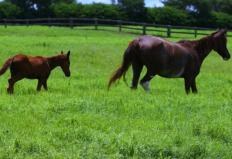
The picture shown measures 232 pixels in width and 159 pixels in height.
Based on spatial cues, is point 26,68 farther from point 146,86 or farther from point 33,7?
point 33,7

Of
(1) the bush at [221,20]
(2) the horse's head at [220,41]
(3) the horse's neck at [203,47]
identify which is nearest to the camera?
(3) the horse's neck at [203,47]

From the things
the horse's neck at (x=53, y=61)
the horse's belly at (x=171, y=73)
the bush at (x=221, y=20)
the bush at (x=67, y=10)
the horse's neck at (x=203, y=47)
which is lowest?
the bush at (x=221, y=20)

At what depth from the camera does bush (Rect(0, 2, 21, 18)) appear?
226 feet

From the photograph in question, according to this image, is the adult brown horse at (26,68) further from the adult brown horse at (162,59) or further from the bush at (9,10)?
the bush at (9,10)

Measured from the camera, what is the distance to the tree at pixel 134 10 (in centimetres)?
7269

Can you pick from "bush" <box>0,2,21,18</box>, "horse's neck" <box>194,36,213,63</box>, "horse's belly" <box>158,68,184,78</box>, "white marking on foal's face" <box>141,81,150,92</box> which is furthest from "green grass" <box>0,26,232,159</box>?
"bush" <box>0,2,21,18</box>

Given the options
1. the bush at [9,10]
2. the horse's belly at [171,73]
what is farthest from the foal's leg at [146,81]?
the bush at [9,10]

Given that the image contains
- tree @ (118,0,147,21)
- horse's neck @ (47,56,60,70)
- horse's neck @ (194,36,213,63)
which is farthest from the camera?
tree @ (118,0,147,21)

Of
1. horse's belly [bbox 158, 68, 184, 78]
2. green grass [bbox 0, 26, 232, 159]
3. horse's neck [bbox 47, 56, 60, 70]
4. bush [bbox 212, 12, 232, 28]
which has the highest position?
horse's neck [bbox 47, 56, 60, 70]

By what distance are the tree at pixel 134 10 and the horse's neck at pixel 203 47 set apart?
56.8 metres

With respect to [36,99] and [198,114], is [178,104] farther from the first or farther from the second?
[36,99]

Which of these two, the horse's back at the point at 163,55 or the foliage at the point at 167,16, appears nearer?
the horse's back at the point at 163,55

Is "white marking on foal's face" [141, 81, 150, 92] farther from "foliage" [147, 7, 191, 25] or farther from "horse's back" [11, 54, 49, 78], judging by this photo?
"foliage" [147, 7, 191, 25]

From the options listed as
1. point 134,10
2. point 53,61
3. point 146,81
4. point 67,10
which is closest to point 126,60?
point 146,81
